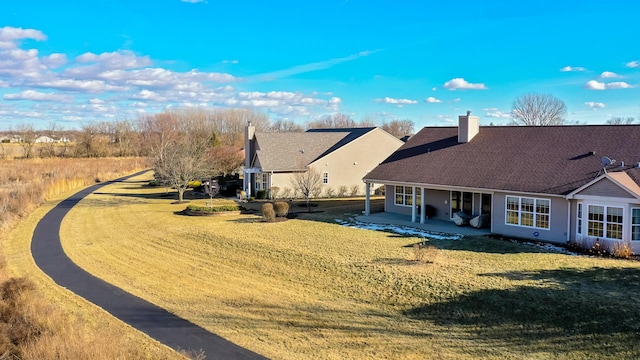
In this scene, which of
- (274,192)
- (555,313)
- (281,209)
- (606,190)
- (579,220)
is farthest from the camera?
(274,192)

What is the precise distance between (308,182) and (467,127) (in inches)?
491

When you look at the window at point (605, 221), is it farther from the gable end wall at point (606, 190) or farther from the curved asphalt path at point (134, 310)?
the curved asphalt path at point (134, 310)

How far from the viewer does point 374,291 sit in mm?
16031

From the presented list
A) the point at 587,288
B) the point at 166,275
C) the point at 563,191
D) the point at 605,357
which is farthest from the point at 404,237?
the point at 605,357

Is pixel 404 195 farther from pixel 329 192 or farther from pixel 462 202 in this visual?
pixel 329 192

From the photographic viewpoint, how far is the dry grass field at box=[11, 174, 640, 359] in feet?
39.7

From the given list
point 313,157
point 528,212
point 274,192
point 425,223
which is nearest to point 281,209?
point 425,223

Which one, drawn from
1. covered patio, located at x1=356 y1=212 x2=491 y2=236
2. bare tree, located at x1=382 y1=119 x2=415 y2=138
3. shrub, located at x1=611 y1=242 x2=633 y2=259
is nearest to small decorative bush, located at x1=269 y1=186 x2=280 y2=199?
covered patio, located at x1=356 y1=212 x2=491 y2=236

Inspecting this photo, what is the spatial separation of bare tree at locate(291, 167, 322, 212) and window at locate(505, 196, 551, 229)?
1588 cm

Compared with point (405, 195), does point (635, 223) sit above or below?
below

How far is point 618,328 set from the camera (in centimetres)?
1230

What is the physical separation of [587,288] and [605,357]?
14.2 feet

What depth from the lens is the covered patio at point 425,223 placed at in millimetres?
24453

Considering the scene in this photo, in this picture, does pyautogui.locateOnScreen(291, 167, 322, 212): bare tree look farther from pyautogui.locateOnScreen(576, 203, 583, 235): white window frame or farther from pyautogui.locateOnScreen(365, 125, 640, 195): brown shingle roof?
pyautogui.locateOnScreen(576, 203, 583, 235): white window frame
